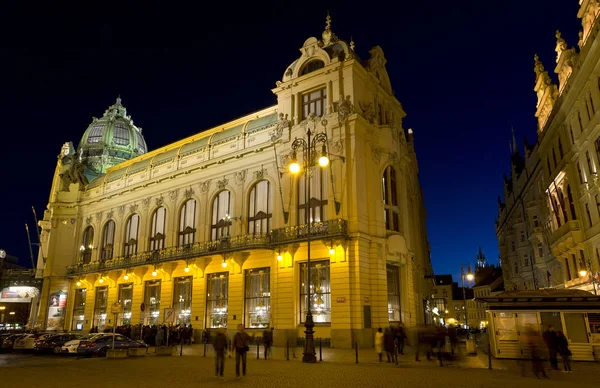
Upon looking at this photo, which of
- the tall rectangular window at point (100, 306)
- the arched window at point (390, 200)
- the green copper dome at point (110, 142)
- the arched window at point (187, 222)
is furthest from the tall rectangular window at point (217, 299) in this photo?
the green copper dome at point (110, 142)

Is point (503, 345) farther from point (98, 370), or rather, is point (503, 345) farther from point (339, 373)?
point (98, 370)

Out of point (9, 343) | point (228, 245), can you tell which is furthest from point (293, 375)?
point (9, 343)

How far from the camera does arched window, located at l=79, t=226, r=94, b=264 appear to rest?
51.8 m

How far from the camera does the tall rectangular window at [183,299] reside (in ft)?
125

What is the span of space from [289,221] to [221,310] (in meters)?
9.67

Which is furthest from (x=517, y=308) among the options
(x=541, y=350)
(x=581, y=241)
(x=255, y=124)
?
(x=255, y=124)

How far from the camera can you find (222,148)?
40.3 meters

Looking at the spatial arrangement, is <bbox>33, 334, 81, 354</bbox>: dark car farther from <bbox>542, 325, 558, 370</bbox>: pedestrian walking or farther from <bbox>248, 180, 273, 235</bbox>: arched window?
<bbox>542, 325, 558, 370</bbox>: pedestrian walking

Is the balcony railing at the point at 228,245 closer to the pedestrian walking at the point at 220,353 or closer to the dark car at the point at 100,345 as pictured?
the dark car at the point at 100,345

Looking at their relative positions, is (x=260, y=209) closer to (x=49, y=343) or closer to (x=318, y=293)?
(x=318, y=293)

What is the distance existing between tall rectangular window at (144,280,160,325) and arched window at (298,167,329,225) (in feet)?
56.0

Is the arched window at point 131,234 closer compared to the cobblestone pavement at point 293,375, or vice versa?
the cobblestone pavement at point 293,375

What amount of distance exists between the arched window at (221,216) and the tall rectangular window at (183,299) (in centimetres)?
452

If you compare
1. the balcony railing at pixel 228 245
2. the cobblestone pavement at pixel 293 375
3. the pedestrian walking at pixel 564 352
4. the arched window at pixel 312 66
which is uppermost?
the arched window at pixel 312 66
